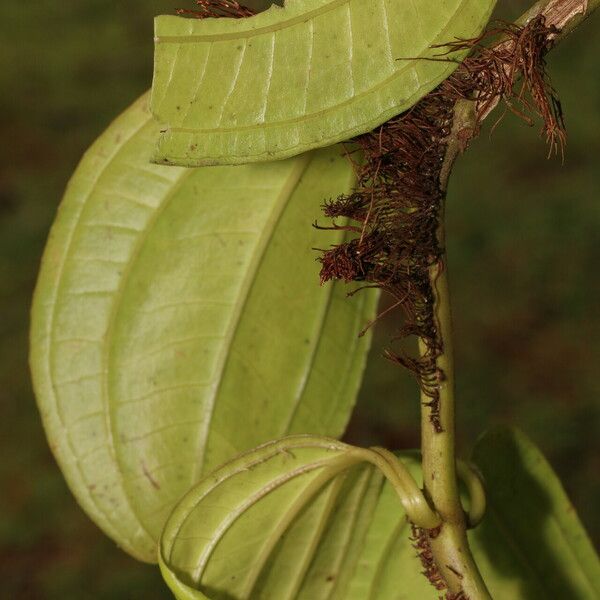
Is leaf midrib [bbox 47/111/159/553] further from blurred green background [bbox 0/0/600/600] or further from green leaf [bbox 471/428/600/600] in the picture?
blurred green background [bbox 0/0/600/600]

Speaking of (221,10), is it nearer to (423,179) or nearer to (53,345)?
(423,179)

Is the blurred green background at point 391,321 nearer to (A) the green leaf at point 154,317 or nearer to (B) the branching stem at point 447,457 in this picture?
(A) the green leaf at point 154,317

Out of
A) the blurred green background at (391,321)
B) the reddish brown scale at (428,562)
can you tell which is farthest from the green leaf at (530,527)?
the blurred green background at (391,321)

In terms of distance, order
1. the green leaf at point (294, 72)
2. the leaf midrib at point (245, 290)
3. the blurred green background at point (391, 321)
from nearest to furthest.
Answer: the green leaf at point (294, 72), the leaf midrib at point (245, 290), the blurred green background at point (391, 321)

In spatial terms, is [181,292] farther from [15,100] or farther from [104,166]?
[15,100]

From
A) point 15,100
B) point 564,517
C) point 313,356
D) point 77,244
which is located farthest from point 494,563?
point 15,100

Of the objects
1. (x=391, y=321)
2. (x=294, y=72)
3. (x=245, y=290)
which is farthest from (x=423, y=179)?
(x=391, y=321)
